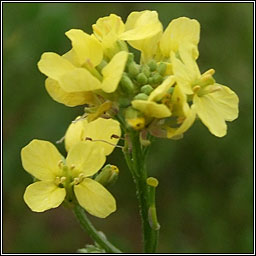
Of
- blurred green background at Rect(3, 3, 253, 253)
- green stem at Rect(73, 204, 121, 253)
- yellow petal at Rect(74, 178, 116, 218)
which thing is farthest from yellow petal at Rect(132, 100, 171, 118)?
blurred green background at Rect(3, 3, 253, 253)

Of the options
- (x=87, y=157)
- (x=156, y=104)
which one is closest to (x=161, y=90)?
(x=156, y=104)

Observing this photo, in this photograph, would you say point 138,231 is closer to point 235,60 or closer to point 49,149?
point 235,60

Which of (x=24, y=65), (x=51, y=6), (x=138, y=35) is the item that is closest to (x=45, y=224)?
(x=24, y=65)

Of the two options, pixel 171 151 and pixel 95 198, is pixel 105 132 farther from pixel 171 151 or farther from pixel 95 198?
pixel 171 151

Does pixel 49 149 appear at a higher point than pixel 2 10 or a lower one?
lower

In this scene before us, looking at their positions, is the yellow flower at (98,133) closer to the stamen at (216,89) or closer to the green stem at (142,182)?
the green stem at (142,182)

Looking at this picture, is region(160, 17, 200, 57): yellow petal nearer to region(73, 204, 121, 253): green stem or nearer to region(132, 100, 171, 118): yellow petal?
region(132, 100, 171, 118): yellow petal

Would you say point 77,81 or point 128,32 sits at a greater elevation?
point 128,32
